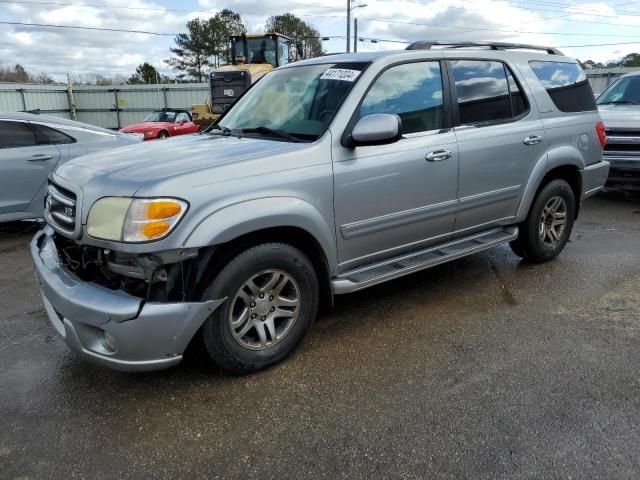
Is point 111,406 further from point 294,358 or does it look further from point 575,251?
point 575,251

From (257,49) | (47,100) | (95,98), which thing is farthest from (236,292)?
(95,98)

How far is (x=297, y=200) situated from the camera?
300 centimetres

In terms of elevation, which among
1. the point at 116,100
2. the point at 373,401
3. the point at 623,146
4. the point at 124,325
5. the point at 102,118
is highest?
the point at 116,100

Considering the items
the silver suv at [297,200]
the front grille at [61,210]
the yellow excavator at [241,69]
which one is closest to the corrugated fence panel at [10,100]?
the yellow excavator at [241,69]

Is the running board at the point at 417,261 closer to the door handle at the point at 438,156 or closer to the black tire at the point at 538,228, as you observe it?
the black tire at the point at 538,228

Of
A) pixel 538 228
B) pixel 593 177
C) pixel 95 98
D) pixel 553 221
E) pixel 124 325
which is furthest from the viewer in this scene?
pixel 95 98

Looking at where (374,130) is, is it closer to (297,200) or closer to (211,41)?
(297,200)

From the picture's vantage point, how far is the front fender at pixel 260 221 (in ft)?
8.64

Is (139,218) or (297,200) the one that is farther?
(297,200)

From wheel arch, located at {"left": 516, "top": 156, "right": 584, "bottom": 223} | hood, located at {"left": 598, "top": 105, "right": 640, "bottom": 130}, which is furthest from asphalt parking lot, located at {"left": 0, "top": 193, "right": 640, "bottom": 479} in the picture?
hood, located at {"left": 598, "top": 105, "right": 640, "bottom": 130}

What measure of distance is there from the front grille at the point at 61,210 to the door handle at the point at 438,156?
2301 mm

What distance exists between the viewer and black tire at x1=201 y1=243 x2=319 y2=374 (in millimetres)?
2766

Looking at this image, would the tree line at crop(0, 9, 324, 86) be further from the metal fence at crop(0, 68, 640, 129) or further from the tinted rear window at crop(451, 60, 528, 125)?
the tinted rear window at crop(451, 60, 528, 125)

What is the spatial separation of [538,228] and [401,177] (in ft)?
6.52
